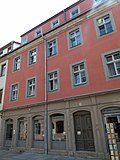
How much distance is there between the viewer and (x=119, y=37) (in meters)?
9.97

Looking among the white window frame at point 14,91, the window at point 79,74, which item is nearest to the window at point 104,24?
the window at point 79,74

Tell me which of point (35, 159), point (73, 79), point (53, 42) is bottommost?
point (35, 159)

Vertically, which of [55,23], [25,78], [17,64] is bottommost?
[25,78]

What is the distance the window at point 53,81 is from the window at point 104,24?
16.7 feet

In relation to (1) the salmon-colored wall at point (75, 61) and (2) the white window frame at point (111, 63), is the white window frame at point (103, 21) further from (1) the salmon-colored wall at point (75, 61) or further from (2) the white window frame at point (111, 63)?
(2) the white window frame at point (111, 63)

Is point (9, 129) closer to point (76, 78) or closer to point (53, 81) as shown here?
point (53, 81)

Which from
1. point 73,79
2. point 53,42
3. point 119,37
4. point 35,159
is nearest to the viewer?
point 35,159

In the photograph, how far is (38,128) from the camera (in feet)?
39.9

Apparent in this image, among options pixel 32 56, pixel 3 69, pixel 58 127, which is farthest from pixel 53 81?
pixel 3 69

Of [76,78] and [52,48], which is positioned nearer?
[76,78]

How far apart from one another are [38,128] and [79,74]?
19.5 feet

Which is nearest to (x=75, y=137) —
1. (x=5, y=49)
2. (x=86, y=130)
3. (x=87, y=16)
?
(x=86, y=130)

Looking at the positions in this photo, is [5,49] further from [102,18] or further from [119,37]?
[119,37]

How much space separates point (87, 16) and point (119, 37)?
3809 mm
